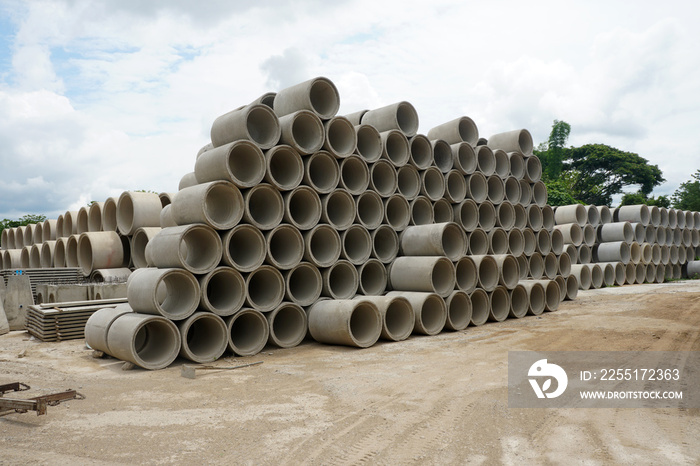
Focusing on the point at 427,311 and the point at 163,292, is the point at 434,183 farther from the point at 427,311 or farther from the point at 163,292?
the point at 163,292

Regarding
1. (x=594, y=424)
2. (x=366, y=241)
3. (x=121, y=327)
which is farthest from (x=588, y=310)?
(x=121, y=327)

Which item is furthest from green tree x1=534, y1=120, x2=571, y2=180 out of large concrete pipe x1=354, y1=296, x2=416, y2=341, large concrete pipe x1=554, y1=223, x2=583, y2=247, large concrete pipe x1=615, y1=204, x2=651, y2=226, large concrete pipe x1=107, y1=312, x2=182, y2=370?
large concrete pipe x1=107, y1=312, x2=182, y2=370

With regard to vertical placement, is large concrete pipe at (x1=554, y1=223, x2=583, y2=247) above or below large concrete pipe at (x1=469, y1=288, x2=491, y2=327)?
above

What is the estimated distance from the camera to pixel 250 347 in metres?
8.62

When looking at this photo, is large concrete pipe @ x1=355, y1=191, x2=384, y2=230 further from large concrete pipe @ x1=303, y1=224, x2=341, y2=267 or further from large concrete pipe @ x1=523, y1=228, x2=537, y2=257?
large concrete pipe @ x1=523, y1=228, x2=537, y2=257

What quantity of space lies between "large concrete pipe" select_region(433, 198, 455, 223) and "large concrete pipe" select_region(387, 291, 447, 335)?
8.57 ft

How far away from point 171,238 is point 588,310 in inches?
393

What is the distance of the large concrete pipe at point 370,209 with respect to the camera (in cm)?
1078

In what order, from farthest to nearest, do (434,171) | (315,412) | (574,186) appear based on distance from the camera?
(574,186), (434,171), (315,412)

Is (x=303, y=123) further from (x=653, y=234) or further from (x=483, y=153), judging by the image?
(x=653, y=234)

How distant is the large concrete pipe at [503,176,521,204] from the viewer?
13.9 meters

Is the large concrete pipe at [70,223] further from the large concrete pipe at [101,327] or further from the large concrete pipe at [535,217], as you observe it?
the large concrete pipe at [535,217]

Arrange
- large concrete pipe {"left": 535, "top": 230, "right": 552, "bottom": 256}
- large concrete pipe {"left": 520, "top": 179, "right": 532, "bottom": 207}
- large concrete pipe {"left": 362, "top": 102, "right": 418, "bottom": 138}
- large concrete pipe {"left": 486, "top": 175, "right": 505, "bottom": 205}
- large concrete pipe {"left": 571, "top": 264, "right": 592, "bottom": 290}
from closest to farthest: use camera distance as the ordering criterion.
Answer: large concrete pipe {"left": 362, "top": 102, "right": 418, "bottom": 138}, large concrete pipe {"left": 486, "top": 175, "right": 505, "bottom": 205}, large concrete pipe {"left": 520, "top": 179, "right": 532, "bottom": 207}, large concrete pipe {"left": 535, "top": 230, "right": 552, "bottom": 256}, large concrete pipe {"left": 571, "top": 264, "right": 592, "bottom": 290}

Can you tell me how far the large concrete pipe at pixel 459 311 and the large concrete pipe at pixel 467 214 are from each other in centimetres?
212
